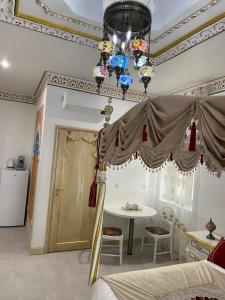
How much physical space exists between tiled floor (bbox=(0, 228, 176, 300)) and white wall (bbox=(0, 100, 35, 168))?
5.93 ft

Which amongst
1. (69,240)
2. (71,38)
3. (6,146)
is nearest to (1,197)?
(6,146)

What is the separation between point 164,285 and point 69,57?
2.80m

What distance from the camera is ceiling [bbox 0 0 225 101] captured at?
7.80 ft

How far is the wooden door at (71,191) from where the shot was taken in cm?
381

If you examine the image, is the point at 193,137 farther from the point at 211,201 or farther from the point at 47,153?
the point at 47,153


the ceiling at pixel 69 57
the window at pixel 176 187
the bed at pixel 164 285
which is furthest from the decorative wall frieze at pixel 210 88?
the bed at pixel 164 285

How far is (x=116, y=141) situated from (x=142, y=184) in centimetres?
284

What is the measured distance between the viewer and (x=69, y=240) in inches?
154

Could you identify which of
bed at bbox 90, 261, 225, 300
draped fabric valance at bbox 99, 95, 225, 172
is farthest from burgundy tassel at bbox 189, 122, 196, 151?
bed at bbox 90, 261, 225, 300

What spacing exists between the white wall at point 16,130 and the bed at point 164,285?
13.0 feet

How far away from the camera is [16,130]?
17.2ft

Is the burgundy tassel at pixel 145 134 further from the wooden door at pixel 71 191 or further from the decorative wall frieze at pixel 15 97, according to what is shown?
the decorative wall frieze at pixel 15 97

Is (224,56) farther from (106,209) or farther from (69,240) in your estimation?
(69,240)

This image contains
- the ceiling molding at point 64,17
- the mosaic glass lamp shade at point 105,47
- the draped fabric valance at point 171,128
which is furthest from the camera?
the ceiling molding at point 64,17
